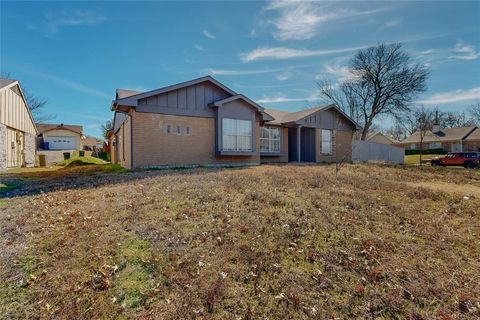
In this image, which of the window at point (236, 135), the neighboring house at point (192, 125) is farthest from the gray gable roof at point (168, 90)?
the window at point (236, 135)

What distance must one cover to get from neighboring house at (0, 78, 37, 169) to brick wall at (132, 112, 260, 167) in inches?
449

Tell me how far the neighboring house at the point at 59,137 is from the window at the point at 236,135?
39187 mm

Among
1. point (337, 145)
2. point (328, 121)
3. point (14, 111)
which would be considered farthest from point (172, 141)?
point (14, 111)

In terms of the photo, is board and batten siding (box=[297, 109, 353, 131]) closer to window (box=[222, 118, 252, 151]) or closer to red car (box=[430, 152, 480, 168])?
window (box=[222, 118, 252, 151])

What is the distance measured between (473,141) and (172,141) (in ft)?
158

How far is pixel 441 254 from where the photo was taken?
3.90 m

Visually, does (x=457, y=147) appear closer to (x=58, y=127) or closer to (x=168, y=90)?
(x=168, y=90)

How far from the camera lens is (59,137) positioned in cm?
4228

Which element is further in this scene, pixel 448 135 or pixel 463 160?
pixel 448 135

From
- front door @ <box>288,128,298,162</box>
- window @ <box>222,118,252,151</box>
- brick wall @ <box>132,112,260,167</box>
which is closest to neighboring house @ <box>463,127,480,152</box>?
front door @ <box>288,128,298,162</box>

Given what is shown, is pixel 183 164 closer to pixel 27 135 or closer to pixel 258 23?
pixel 258 23

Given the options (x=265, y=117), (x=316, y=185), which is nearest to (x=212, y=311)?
(x=316, y=185)

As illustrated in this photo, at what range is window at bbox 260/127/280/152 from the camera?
58.9 ft

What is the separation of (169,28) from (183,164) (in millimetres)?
6093
